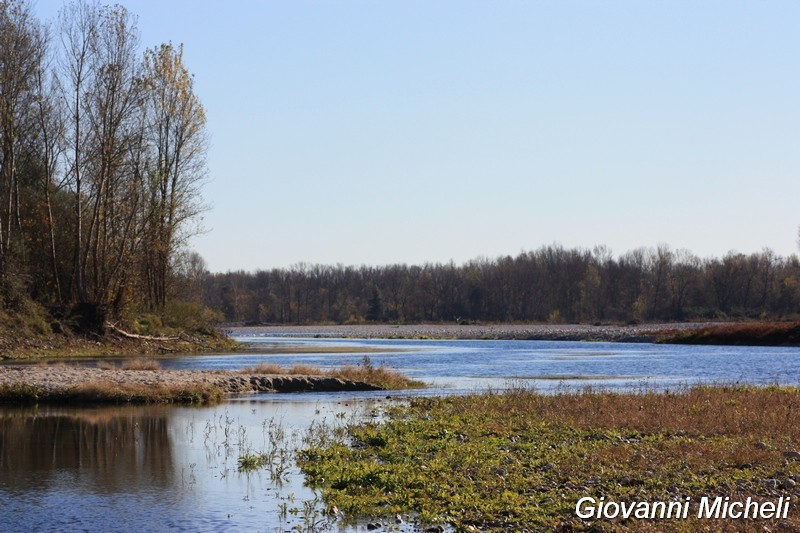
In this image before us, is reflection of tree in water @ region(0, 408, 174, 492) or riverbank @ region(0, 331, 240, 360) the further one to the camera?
riverbank @ region(0, 331, 240, 360)

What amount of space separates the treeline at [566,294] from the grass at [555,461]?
400ft

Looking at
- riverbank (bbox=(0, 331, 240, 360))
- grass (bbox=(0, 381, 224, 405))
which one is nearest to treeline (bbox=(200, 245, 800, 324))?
riverbank (bbox=(0, 331, 240, 360))

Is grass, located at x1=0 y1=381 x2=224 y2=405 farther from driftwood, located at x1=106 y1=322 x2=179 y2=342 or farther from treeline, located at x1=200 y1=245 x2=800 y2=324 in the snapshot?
treeline, located at x1=200 y1=245 x2=800 y2=324

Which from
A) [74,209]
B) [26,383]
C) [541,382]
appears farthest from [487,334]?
[26,383]

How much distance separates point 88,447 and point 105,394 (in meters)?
9.36

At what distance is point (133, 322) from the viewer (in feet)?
184

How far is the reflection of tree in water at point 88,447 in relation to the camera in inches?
637

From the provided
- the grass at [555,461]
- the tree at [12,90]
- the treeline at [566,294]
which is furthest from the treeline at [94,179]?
the treeline at [566,294]

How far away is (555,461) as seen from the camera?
16172mm

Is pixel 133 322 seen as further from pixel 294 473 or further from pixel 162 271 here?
pixel 294 473

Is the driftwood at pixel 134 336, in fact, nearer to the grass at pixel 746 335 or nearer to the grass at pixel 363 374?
the grass at pixel 363 374

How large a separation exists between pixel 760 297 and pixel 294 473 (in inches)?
5860

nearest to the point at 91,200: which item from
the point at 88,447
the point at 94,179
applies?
the point at 94,179

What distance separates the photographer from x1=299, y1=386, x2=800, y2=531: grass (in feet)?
42.7
